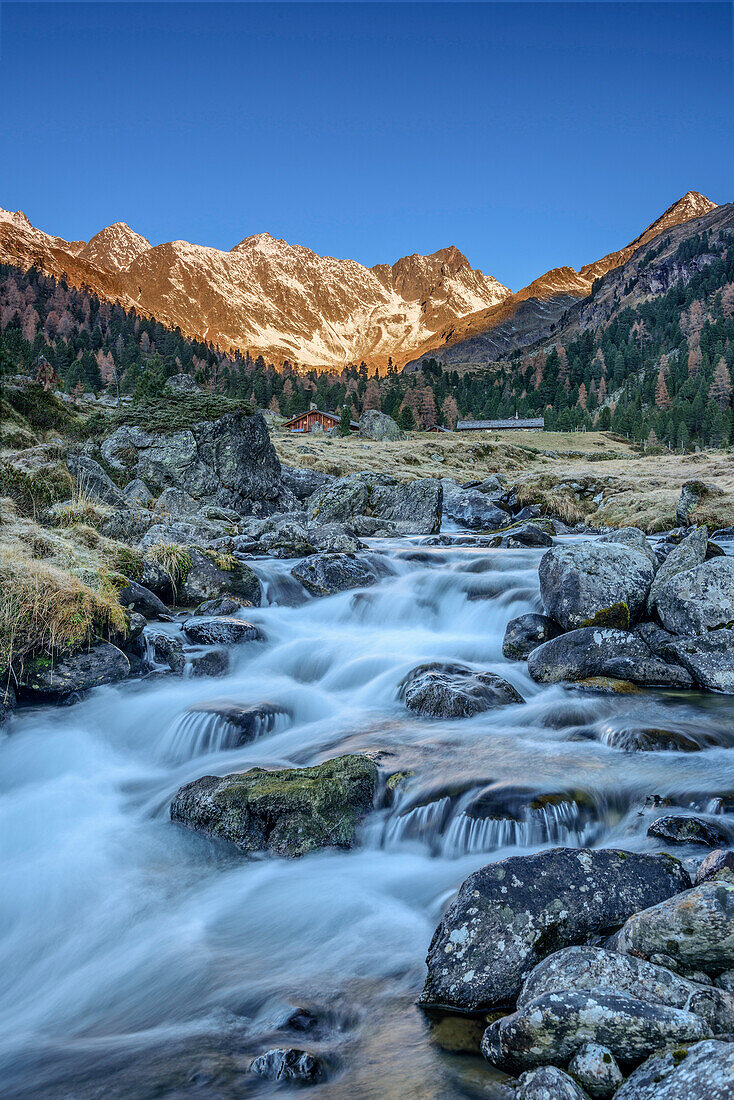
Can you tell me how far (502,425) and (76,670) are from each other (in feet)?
367

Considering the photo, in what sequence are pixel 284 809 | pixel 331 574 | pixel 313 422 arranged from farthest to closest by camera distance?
pixel 313 422 < pixel 331 574 < pixel 284 809

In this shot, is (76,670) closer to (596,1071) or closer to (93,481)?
(596,1071)

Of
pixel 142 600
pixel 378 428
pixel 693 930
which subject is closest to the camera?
pixel 693 930

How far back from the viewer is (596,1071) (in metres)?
3.47

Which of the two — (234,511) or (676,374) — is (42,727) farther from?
(676,374)

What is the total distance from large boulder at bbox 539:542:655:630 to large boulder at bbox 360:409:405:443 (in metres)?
78.3

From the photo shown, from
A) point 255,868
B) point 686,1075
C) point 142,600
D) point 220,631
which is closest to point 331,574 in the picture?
point 220,631

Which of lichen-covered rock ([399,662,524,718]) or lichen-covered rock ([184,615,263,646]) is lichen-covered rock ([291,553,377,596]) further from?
lichen-covered rock ([399,662,524,718])

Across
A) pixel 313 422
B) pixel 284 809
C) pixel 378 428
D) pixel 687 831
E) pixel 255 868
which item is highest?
pixel 313 422

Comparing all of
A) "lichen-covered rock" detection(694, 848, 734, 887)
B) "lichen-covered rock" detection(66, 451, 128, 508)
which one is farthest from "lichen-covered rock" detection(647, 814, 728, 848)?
"lichen-covered rock" detection(66, 451, 128, 508)

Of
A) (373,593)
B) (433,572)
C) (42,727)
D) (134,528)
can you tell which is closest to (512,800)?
(42,727)

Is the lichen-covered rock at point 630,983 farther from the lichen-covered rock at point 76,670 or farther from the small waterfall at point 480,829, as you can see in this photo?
the lichen-covered rock at point 76,670

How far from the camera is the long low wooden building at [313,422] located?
4013 inches

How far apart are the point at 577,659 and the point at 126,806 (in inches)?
302
